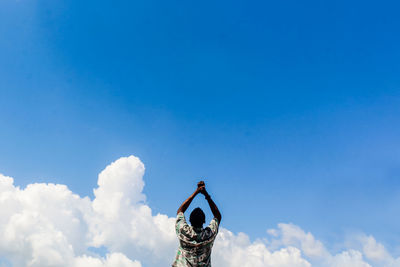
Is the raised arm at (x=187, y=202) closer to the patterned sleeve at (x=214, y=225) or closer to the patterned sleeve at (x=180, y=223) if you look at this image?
the patterned sleeve at (x=180, y=223)

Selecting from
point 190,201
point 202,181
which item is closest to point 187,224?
point 190,201

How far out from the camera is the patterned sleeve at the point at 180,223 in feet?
27.9

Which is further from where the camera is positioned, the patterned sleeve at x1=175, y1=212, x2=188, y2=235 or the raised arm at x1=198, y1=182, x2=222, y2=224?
the raised arm at x1=198, y1=182, x2=222, y2=224

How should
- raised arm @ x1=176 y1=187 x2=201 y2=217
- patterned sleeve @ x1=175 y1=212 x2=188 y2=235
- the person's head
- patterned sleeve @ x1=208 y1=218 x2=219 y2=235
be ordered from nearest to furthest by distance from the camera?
1. the person's head
2. patterned sleeve @ x1=175 y1=212 x2=188 y2=235
3. patterned sleeve @ x1=208 y1=218 x2=219 y2=235
4. raised arm @ x1=176 y1=187 x2=201 y2=217

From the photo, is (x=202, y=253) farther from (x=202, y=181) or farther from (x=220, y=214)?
(x=202, y=181)

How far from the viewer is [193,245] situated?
834cm

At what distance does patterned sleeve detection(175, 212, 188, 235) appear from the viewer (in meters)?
8.52

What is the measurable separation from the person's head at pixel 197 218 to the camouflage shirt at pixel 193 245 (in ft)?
0.50

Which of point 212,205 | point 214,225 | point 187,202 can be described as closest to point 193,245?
point 214,225

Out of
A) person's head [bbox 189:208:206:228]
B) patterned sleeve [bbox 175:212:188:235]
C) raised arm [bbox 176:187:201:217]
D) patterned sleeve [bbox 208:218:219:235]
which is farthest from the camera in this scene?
raised arm [bbox 176:187:201:217]

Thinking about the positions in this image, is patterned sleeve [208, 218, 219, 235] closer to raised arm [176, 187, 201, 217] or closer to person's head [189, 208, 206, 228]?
person's head [189, 208, 206, 228]

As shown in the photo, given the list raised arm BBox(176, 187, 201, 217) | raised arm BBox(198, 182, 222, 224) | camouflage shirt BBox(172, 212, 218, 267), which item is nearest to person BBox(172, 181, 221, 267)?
camouflage shirt BBox(172, 212, 218, 267)

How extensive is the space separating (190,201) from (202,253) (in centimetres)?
139

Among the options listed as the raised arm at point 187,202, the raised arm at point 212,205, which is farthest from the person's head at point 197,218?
the raised arm at point 212,205
